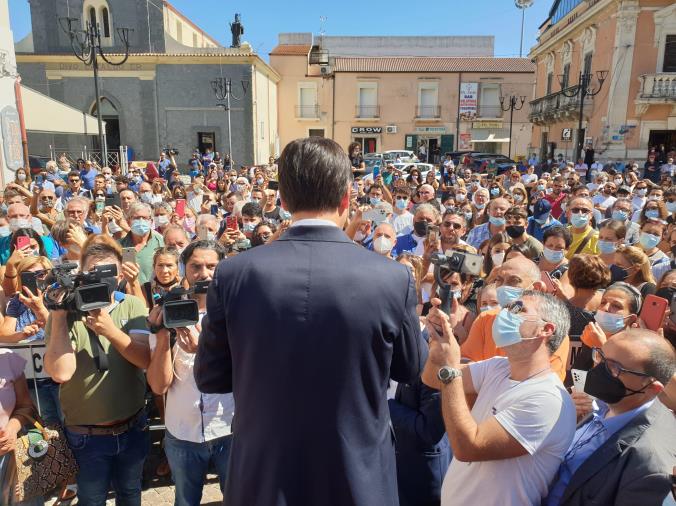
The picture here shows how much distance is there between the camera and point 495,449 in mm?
1740

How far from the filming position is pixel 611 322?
300 centimetres

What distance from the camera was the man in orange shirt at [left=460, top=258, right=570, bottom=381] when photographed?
278 cm

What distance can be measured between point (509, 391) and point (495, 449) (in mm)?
238

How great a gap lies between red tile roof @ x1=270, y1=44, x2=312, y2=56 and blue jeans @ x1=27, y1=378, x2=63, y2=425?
37991 mm

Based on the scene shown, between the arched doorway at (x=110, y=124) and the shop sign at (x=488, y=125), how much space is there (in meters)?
25.3

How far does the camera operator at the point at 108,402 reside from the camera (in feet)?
8.22

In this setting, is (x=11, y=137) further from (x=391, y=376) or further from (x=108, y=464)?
(x=391, y=376)

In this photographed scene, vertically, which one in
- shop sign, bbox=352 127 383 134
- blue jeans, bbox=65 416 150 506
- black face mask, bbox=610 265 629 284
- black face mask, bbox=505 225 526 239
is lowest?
blue jeans, bbox=65 416 150 506

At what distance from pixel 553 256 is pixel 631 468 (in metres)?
2.95

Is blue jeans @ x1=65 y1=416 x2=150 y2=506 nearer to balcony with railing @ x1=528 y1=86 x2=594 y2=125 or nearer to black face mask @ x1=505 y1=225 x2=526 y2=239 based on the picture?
black face mask @ x1=505 y1=225 x2=526 y2=239

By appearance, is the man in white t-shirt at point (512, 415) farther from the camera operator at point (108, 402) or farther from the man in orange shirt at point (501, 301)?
the camera operator at point (108, 402)

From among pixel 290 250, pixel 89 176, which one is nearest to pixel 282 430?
pixel 290 250

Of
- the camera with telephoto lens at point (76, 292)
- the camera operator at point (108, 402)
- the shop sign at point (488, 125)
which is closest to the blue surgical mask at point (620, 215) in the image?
the camera operator at point (108, 402)

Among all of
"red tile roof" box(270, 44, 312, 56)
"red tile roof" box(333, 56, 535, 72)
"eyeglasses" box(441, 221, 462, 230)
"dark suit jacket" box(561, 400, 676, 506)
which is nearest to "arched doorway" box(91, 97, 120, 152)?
"red tile roof" box(270, 44, 312, 56)
